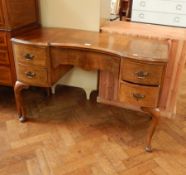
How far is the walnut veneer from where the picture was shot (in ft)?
5.42

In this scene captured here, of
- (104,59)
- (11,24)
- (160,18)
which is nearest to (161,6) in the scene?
(160,18)

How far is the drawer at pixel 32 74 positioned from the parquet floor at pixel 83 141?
16.4 inches

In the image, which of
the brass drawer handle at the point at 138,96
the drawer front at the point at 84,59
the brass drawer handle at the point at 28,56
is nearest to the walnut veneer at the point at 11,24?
the brass drawer handle at the point at 28,56

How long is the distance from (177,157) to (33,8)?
1631 millimetres

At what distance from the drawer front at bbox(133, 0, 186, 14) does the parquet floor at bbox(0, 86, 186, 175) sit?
190 centimetres

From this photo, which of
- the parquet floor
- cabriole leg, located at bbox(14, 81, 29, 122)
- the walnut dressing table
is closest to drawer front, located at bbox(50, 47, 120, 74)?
the walnut dressing table

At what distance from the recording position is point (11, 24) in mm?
1680

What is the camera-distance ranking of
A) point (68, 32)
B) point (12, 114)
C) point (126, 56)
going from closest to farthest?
point (126, 56) < point (68, 32) < point (12, 114)

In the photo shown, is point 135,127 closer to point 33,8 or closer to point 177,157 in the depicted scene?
point 177,157

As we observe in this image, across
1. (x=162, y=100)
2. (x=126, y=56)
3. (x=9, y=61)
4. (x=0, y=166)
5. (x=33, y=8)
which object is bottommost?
(x=0, y=166)

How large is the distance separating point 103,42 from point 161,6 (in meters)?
2.10

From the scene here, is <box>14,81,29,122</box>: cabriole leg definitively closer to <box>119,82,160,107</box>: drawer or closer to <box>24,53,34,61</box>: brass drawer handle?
<box>24,53,34,61</box>: brass drawer handle

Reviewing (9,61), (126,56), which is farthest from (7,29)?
(126,56)

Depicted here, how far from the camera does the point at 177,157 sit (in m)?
1.63
